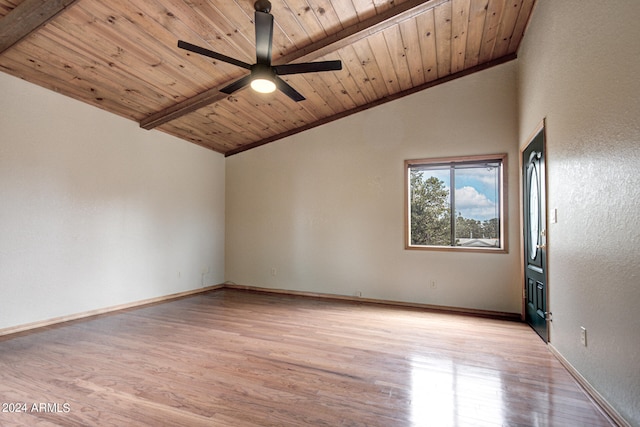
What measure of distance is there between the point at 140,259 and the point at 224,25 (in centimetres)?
343

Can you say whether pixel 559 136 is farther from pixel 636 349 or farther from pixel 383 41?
pixel 383 41

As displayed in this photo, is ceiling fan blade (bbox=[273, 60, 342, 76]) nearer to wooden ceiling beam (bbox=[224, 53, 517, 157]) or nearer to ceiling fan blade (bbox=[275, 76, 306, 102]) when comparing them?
ceiling fan blade (bbox=[275, 76, 306, 102])

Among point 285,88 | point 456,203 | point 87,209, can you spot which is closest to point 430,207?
point 456,203

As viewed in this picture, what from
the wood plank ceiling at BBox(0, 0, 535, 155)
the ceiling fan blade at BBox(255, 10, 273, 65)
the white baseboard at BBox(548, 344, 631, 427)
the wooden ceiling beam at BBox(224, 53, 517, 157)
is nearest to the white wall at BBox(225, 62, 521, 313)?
the wooden ceiling beam at BBox(224, 53, 517, 157)

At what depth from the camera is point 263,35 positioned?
244 cm

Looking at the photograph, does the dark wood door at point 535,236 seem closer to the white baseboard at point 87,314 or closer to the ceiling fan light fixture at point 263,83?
the ceiling fan light fixture at point 263,83

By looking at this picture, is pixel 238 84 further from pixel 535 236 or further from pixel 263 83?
pixel 535 236

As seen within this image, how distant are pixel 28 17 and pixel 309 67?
230cm

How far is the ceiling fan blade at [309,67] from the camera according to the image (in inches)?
102

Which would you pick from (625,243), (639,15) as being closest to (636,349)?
(625,243)

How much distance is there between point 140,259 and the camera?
185 inches

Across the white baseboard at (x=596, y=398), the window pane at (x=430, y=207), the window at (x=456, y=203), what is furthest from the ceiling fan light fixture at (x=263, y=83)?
the white baseboard at (x=596, y=398)

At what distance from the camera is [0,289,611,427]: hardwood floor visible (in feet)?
6.27

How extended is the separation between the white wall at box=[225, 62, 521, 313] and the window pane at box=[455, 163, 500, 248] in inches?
8.8
